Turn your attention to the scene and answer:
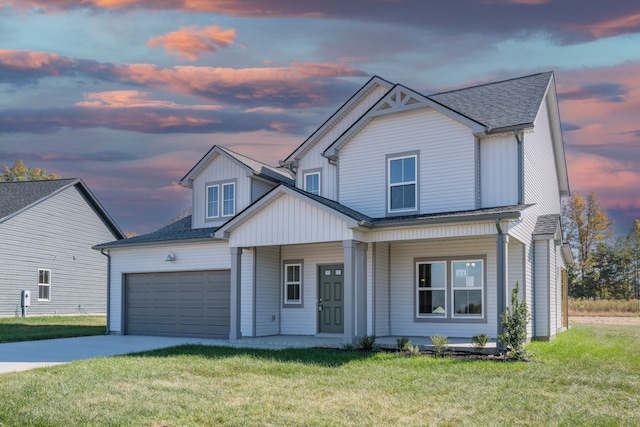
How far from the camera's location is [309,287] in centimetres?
1888

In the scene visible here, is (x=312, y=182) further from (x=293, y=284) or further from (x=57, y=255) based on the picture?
(x=57, y=255)

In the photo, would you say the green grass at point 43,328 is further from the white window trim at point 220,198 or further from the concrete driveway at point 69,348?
the white window trim at point 220,198

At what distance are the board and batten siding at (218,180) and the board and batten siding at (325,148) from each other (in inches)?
76.3

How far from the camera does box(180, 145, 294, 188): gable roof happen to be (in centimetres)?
2091

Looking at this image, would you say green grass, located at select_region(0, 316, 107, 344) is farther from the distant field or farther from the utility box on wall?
the distant field

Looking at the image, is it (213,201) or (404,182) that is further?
(213,201)

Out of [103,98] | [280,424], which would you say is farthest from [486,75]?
[280,424]

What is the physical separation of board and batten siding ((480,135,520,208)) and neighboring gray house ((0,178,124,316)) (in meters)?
21.9

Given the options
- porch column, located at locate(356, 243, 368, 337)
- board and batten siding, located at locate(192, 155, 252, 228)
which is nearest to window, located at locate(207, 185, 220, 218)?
board and batten siding, located at locate(192, 155, 252, 228)

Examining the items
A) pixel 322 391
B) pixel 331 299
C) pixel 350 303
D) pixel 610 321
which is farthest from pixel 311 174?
pixel 610 321

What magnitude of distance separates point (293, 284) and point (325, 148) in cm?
439

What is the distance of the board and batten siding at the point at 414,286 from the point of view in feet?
53.8

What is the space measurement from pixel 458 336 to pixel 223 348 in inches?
246

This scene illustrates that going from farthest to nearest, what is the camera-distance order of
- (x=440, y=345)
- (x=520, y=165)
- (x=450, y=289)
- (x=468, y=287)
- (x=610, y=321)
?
(x=610, y=321) → (x=450, y=289) → (x=468, y=287) → (x=520, y=165) → (x=440, y=345)
